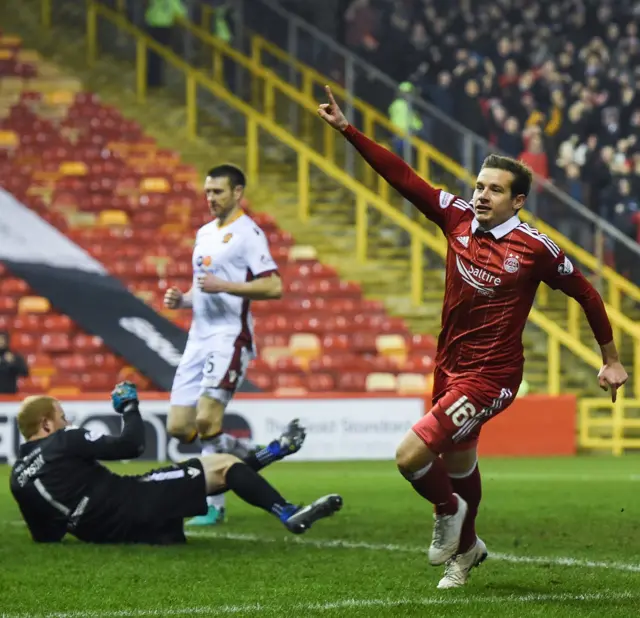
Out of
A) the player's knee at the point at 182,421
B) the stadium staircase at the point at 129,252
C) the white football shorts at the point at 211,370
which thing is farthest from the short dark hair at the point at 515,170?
the stadium staircase at the point at 129,252

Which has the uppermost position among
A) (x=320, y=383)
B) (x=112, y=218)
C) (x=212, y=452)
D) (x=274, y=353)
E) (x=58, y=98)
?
(x=58, y=98)

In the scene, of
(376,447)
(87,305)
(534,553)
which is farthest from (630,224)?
(534,553)

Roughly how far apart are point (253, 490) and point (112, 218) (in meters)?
13.9

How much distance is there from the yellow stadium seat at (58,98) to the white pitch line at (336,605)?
18.4 meters

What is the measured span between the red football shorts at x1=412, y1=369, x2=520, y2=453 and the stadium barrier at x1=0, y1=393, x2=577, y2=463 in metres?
9.12

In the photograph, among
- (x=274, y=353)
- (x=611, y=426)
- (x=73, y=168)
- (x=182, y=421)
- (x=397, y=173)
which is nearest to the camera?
(x=397, y=173)

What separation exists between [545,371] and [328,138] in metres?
5.58

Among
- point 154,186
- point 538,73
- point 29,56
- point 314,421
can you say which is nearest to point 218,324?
point 314,421

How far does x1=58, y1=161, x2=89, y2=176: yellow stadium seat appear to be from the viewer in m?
22.2

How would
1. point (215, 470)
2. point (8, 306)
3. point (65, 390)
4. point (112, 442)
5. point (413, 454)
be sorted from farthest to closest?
point (8, 306) < point (65, 390) < point (215, 470) < point (112, 442) < point (413, 454)

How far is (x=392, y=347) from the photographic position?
1956cm

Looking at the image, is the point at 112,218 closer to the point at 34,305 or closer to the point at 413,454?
the point at 34,305

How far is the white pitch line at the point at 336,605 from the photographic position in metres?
5.82

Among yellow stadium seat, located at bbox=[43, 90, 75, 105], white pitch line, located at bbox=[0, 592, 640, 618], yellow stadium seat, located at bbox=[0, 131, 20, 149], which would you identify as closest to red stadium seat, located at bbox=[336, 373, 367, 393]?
yellow stadium seat, located at bbox=[0, 131, 20, 149]
